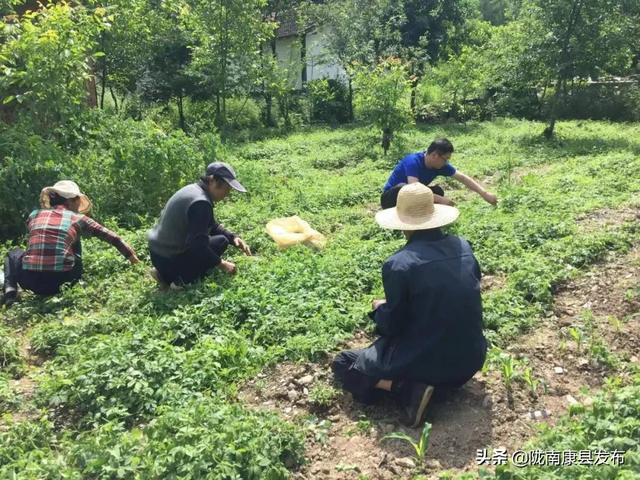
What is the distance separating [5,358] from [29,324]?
0.67 m

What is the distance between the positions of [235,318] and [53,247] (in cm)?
188

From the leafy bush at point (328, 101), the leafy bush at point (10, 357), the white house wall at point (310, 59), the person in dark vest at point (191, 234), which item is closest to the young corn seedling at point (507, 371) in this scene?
the person in dark vest at point (191, 234)

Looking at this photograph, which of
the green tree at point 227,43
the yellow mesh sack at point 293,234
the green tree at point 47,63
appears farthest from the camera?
the green tree at point 227,43

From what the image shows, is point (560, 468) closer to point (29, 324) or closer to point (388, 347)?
point (388, 347)

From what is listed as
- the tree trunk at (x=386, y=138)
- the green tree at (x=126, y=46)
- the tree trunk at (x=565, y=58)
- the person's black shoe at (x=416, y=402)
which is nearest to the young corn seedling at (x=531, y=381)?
the person's black shoe at (x=416, y=402)

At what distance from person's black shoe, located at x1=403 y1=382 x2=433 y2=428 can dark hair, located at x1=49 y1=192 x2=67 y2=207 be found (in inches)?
147

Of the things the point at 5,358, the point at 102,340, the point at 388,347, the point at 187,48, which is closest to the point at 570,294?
the point at 388,347

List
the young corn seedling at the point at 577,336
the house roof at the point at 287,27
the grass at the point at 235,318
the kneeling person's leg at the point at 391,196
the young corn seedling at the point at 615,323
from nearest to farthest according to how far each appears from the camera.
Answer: the grass at the point at 235,318 → the young corn seedling at the point at 577,336 → the young corn seedling at the point at 615,323 → the kneeling person's leg at the point at 391,196 → the house roof at the point at 287,27

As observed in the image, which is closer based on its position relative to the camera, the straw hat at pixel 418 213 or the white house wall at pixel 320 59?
the straw hat at pixel 418 213

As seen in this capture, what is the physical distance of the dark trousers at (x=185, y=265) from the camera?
512 cm

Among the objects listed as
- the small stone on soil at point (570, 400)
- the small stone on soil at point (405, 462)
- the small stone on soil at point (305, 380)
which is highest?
the small stone on soil at point (570, 400)

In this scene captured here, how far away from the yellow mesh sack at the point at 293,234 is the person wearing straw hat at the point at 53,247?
5.43 feet

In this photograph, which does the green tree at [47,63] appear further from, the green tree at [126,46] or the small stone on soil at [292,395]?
the small stone on soil at [292,395]

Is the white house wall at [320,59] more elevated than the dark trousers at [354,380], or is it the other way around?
the white house wall at [320,59]
